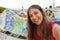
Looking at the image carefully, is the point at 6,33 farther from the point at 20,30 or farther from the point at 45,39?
the point at 45,39

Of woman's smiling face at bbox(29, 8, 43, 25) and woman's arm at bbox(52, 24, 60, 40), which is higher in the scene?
woman's smiling face at bbox(29, 8, 43, 25)

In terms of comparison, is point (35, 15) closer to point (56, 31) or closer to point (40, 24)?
point (40, 24)

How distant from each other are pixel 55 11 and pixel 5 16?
0.83 m

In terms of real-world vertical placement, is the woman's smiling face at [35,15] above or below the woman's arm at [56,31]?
above

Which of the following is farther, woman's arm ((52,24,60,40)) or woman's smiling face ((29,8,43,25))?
woman's smiling face ((29,8,43,25))

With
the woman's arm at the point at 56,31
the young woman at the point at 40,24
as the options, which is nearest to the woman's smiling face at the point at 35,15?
the young woman at the point at 40,24

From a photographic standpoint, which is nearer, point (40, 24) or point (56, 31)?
point (56, 31)

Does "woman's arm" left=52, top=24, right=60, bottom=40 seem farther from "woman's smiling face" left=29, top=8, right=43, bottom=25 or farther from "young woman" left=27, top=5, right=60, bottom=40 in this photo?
"woman's smiling face" left=29, top=8, right=43, bottom=25

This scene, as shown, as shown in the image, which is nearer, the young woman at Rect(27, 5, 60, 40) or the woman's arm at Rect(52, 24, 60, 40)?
the woman's arm at Rect(52, 24, 60, 40)

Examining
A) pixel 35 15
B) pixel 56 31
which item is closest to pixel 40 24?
pixel 35 15

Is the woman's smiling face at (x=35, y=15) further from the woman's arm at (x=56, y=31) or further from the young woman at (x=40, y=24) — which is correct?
the woman's arm at (x=56, y=31)

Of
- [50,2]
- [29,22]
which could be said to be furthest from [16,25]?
[29,22]

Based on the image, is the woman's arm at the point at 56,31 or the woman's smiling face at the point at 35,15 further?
the woman's smiling face at the point at 35,15

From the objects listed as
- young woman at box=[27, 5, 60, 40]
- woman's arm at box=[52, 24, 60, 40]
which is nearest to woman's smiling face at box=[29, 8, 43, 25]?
young woman at box=[27, 5, 60, 40]
